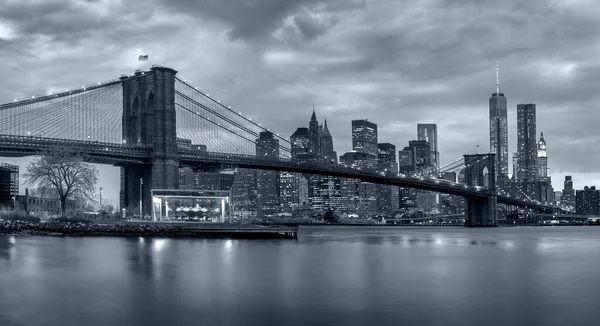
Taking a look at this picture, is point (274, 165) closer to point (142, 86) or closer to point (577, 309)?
point (142, 86)

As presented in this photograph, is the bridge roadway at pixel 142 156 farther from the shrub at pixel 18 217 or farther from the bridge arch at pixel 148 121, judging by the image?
the shrub at pixel 18 217

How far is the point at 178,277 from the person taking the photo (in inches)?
1134

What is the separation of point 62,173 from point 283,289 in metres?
46.7

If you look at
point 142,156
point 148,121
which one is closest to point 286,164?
point 148,121

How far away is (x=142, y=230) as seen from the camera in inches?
2434

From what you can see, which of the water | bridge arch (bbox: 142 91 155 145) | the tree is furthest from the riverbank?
the water

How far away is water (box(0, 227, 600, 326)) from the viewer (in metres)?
19.8

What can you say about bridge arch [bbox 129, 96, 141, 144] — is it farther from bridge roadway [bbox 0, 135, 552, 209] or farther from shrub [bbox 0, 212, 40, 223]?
shrub [bbox 0, 212, 40, 223]

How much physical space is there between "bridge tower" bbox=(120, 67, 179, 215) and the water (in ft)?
113

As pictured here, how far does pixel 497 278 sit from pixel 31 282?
1965 centimetres

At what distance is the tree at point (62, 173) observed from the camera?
65562 millimetres

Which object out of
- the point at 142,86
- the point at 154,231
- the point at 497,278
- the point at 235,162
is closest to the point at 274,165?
the point at 235,162

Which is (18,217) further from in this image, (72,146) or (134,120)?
(134,120)

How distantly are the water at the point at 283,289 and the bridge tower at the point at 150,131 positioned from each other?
34.5m
